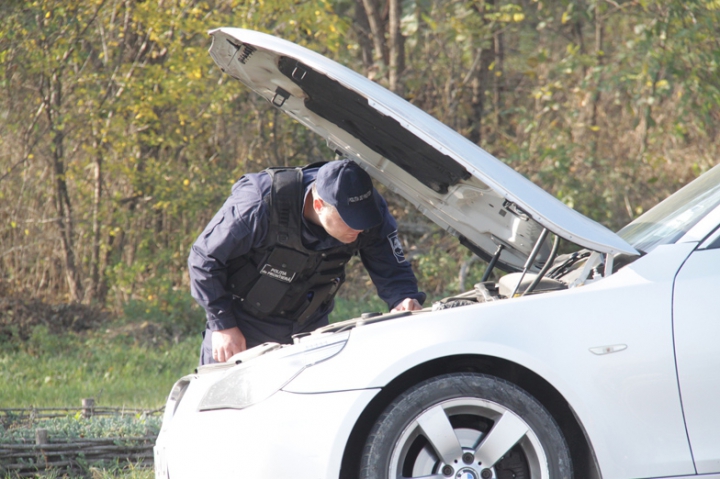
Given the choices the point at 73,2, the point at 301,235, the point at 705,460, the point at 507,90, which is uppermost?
the point at 507,90

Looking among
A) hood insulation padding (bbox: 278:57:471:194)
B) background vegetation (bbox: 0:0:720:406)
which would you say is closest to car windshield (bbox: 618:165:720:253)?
hood insulation padding (bbox: 278:57:471:194)

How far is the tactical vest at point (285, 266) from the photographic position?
371 centimetres

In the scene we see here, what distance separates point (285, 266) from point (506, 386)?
145cm

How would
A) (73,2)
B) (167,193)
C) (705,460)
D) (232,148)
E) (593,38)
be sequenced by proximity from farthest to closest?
1. (593,38)
2. (232,148)
3. (167,193)
4. (73,2)
5. (705,460)

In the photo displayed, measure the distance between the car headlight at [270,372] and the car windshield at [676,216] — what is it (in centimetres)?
127

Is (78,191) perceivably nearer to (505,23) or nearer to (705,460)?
(505,23)

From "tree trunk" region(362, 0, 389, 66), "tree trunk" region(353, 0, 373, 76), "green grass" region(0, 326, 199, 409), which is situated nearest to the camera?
"green grass" region(0, 326, 199, 409)

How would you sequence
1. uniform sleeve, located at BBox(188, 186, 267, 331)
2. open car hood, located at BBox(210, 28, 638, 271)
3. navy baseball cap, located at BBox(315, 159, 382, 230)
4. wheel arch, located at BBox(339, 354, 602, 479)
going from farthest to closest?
uniform sleeve, located at BBox(188, 186, 267, 331) → navy baseball cap, located at BBox(315, 159, 382, 230) → open car hood, located at BBox(210, 28, 638, 271) → wheel arch, located at BBox(339, 354, 602, 479)

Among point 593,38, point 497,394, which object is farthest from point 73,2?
point 593,38

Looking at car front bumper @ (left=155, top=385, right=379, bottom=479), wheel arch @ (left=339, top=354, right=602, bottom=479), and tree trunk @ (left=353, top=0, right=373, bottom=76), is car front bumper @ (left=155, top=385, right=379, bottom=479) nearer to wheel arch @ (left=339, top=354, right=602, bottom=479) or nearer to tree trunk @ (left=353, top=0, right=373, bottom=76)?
wheel arch @ (left=339, top=354, right=602, bottom=479)

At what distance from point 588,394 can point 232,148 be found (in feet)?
25.3

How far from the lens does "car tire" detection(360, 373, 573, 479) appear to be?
2627 mm

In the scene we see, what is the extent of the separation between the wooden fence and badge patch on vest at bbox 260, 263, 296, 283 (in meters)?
1.13

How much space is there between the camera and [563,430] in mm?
2764
